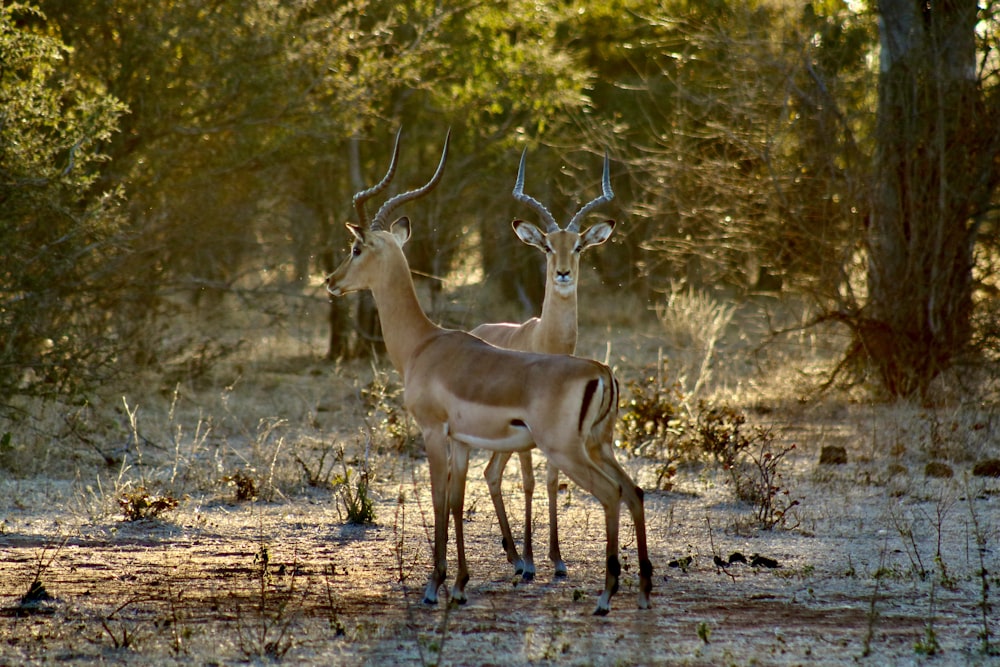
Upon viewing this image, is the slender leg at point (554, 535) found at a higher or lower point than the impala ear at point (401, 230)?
lower

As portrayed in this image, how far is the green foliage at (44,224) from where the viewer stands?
9.30 m

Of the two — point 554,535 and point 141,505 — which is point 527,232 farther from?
point 141,505

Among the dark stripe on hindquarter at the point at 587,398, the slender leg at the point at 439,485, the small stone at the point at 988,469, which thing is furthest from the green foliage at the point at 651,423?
the dark stripe on hindquarter at the point at 587,398

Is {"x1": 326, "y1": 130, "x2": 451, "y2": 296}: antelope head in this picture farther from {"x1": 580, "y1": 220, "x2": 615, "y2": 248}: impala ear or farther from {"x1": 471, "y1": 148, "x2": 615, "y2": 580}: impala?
{"x1": 580, "y1": 220, "x2": 615, "y2": 248}: impala ear

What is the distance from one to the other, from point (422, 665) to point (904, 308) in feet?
26.3

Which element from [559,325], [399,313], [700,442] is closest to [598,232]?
[559,325]

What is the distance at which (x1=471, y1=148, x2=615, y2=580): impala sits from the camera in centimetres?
662

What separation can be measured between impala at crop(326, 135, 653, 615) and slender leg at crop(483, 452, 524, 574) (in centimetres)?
50

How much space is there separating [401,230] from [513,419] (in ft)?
6.96

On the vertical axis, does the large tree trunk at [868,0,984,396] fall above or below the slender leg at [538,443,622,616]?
above

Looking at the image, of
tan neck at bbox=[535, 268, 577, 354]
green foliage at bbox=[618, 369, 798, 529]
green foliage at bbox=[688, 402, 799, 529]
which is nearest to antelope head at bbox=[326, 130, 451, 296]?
tan neck at bbox=[535, 268, 577, 354]

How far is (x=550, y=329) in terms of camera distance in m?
7.77

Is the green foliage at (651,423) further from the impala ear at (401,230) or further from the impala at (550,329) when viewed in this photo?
the impala ear at (401,230)

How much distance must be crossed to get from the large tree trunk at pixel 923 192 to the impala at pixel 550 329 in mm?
3998
